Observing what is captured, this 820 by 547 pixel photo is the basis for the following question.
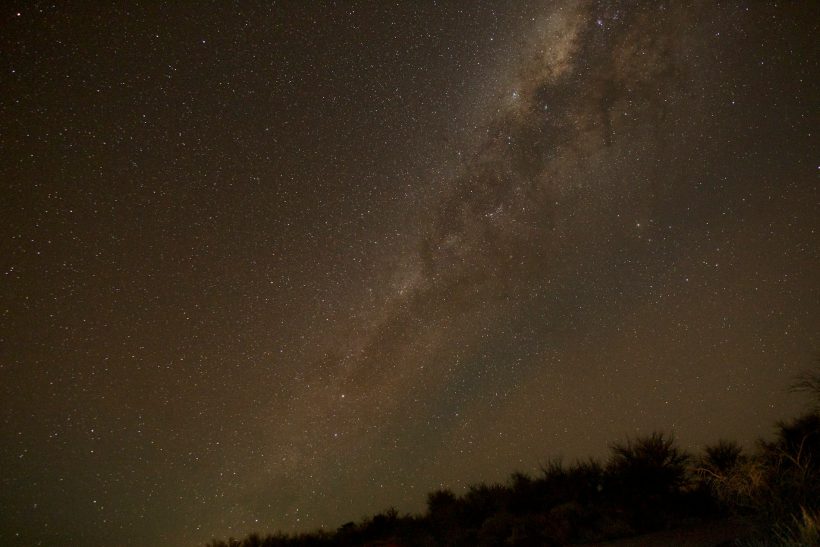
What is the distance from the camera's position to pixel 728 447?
14.0 metres

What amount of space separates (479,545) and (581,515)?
255 cm

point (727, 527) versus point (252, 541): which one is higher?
point (252, 541)

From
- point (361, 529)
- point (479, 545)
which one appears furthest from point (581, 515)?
point (361, 529)

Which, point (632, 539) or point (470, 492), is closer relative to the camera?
point (632, 539)

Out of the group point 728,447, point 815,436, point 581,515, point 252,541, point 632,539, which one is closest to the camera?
point 632,539

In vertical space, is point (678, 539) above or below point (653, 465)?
below

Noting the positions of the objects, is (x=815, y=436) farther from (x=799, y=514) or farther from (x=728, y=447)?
(x=799, y=514)

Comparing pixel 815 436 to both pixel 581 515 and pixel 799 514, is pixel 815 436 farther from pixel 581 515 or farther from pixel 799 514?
pixel 799 514

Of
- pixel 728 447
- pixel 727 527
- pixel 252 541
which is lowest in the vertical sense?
pixel 727 527

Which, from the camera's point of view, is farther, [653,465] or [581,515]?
[653,465]

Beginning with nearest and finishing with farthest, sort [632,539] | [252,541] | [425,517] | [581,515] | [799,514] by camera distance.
Result: [799,514], [632,539], [581,515], [425,517], [252,541]

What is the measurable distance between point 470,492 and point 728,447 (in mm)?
8265

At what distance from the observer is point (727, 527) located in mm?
8289

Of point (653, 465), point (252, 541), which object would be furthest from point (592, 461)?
point (252, 541)
